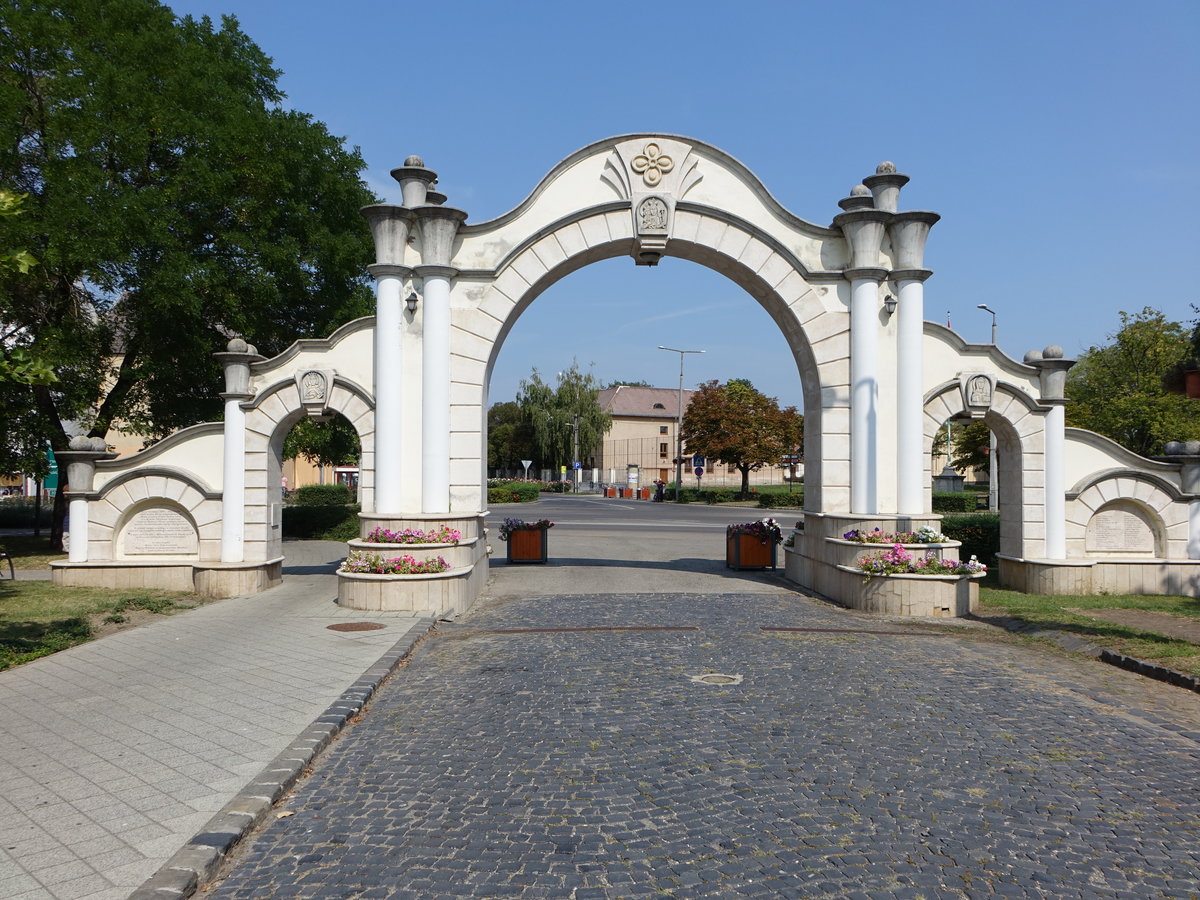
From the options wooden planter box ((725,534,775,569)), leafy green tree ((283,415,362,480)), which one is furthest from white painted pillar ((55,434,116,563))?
wooden planter box ((725,534,775,569))

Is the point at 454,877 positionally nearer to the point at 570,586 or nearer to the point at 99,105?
the point at 570,586

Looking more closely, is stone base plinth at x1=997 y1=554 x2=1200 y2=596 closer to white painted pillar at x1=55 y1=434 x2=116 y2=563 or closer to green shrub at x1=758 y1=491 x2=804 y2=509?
white painted pillar at x1=55 y1=434 x2=116 y2=563

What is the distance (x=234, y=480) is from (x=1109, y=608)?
1337cm

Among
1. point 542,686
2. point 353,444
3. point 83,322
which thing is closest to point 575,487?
point 353,444

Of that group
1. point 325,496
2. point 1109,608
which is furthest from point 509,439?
point 1109,608

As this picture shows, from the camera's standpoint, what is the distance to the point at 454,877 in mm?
4152

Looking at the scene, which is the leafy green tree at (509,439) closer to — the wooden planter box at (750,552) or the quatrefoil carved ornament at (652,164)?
the wooden planter box at (750,552)

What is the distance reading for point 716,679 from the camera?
26.3ft

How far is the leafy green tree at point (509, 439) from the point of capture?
82375 mm

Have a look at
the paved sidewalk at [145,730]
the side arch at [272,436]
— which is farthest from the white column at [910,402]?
the side arch at [272,436]

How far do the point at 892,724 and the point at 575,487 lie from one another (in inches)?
2595

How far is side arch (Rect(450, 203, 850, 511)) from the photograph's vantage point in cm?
1322

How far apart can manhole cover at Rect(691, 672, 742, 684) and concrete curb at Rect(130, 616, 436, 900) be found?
2.99 m

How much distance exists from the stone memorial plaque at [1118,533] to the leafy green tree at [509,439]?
64.2m
